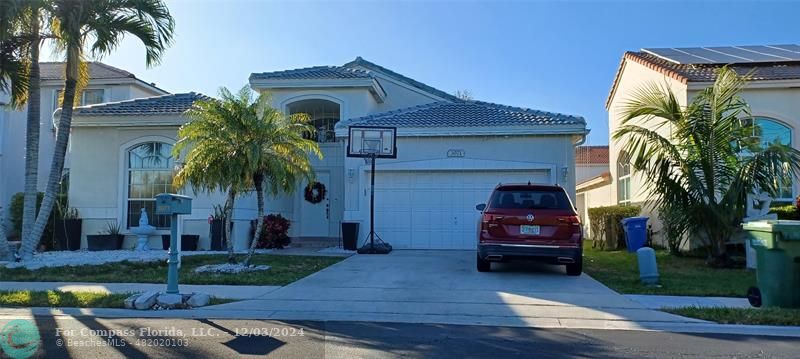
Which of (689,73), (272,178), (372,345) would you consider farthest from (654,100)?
(372,345)

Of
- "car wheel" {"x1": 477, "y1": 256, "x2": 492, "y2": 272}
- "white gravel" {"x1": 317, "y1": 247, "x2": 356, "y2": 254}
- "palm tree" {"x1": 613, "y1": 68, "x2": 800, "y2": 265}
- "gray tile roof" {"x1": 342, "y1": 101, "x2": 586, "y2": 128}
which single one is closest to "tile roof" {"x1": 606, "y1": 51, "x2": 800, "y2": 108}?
"palm tree" {"x1": 613, "y1": 68, "x2": 800, "y2": 265}

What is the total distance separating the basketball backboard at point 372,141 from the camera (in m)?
15.1

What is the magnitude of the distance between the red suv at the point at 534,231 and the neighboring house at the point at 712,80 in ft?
15.7

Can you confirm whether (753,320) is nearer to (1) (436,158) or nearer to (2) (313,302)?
(2) (313,302)

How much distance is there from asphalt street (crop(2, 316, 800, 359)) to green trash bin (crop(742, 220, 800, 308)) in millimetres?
1465

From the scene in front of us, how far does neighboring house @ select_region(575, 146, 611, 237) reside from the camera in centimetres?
2489

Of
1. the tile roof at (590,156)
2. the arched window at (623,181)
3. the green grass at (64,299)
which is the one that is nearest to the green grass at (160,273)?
the green grass at (64,299)

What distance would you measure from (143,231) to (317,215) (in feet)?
17.0

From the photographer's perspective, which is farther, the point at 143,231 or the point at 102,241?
the point at 102,241

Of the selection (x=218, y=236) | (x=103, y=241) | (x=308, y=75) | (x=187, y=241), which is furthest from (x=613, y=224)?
(x=103, y=241)

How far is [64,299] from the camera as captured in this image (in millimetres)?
8062

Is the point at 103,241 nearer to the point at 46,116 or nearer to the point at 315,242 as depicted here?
the point at 315,242

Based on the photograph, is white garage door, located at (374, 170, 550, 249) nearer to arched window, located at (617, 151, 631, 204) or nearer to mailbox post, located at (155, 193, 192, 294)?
arched window, located at (617, 151, 631, 204)

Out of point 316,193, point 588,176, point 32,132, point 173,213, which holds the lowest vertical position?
point 173,213
